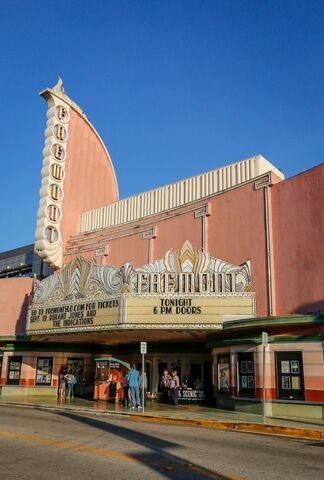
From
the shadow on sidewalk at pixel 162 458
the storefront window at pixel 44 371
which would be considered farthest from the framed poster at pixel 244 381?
the storefront window at pixel 44 371

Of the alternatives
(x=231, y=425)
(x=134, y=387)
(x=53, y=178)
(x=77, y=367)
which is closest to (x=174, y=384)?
(x=134, y=387)

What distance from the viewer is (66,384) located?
2653 centimetres

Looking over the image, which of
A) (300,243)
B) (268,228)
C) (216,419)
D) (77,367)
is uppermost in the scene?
(268,228)

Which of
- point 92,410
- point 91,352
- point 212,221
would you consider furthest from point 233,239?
point 91,352

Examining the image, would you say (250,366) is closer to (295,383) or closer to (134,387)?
(295,383)

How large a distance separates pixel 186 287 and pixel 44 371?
12239 mm

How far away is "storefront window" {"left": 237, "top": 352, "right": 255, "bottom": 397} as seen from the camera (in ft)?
58.8

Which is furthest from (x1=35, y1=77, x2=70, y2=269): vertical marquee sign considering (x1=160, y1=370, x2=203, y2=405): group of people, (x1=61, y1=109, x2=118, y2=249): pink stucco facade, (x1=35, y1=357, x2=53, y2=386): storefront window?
(x1=160, y1=370, x2=203, y2=405): group of people

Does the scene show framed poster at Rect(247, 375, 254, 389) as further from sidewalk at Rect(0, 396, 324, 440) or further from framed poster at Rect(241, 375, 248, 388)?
sidewalk at Rect(0, 396, 324, 440)

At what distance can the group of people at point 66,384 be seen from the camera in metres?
25.1

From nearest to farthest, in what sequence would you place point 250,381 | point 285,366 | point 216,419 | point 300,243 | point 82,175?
point 216,419
point 285,366
point 250,381
point 300,243
point 82,175

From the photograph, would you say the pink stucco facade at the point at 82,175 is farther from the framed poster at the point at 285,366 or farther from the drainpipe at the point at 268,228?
the framed poster at the point at 285,366

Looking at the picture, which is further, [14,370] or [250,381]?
[14,370]

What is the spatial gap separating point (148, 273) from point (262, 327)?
509 cm
